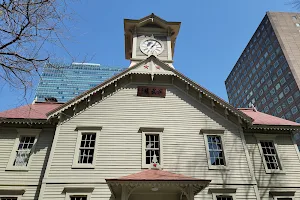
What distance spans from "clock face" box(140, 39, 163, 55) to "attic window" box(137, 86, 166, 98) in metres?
4.46

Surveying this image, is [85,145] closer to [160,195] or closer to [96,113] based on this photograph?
[96,113]

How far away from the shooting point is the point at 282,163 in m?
14.1

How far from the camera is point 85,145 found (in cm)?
1334

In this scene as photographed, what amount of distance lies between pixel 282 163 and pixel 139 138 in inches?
343

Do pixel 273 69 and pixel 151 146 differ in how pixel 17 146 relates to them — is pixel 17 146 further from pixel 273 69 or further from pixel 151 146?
pixel 273 69

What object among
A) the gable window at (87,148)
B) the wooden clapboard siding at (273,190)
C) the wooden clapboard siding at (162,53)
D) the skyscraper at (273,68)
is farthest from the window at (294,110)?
the gable window at (87,148)

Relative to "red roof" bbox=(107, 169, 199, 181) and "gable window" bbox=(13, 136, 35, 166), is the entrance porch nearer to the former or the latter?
"red roof" bbox=(107, 169, 199, 181)

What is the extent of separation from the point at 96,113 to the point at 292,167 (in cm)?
1219

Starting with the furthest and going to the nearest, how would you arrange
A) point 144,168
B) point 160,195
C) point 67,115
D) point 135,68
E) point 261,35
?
1. point 261,35
2. point 135,68
3. point 67,115
4. point 144,168
5. point 160,195

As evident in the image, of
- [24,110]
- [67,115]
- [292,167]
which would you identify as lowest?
[292,167]

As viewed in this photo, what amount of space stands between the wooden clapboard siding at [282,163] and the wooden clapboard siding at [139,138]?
93cm

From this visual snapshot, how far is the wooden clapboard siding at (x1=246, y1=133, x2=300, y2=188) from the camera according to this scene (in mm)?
13359

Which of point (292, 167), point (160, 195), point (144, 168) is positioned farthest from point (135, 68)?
point (292, 167)

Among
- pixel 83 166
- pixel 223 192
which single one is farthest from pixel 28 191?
pixel 223 192
